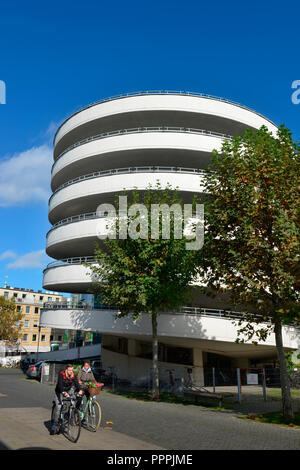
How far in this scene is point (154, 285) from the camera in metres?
17.4

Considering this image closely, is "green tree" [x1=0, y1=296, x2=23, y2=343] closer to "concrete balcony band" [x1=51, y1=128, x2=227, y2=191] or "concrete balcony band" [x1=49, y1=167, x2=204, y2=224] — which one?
"concrete balcony band" [x1=49, y1=167, x2=204, y2=224]

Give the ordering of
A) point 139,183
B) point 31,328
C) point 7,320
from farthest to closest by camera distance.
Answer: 1. point 31,328
2. point 7,320
3. point 139,183

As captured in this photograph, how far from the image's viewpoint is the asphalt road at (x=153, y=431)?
8.46 m

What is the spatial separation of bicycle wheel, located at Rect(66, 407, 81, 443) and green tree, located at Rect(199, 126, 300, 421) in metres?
5.90

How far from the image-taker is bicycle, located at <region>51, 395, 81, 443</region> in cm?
877

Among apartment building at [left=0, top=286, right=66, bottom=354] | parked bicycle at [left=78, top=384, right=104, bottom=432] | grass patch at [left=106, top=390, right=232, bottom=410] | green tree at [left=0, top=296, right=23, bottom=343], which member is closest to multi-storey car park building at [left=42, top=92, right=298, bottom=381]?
grass patch at [left=106, top=390, right=232, bottom=410]

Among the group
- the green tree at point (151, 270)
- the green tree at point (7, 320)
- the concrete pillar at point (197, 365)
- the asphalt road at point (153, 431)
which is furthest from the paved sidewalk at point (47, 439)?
the green tree at point (7, 320)

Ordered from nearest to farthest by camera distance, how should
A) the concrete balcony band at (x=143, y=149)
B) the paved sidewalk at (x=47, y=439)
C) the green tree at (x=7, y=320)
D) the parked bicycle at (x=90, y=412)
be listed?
the paved sidewalk at (x=47, y=439) → the parked bicycle at (x=90, y=412) → the concrete balcony band at (x=143, y=149) → the green tree at (x=7, y=320)

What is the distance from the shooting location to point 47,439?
A: 8.65 meters

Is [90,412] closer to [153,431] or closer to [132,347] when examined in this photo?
[153,431]

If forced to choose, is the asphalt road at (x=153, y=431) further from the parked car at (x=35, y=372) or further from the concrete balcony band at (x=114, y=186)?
the concrete balcony band at (x=114, y=186)

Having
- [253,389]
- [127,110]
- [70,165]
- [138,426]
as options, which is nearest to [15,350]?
[70,165]

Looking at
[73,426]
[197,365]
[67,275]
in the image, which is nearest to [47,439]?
[73,426]

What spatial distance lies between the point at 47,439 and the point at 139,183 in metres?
19.6
